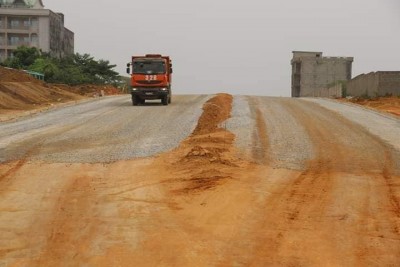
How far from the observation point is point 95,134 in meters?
17.4

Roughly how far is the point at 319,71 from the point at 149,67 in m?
50.4

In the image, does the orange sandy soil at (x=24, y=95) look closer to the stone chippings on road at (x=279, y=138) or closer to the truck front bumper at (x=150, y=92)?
the truck front bumper at (x=150, y=92)

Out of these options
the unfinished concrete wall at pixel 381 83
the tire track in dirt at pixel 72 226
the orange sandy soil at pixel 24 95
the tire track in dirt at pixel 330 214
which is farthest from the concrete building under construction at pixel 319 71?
the tire track in dirt at pixel 72 226

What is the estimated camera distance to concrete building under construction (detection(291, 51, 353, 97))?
74.0 metres

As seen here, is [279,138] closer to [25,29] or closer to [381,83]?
[381,83]

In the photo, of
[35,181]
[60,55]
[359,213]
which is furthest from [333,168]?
[60,55]

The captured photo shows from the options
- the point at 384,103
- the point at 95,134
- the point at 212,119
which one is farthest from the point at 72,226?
the point at 384,103

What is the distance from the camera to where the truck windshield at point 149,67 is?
94.1 ft

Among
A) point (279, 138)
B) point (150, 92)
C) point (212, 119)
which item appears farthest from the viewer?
point (150, 92)

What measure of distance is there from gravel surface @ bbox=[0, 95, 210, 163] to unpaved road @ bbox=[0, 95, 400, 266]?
78mm

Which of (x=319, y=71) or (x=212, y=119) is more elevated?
(x=319, y=71)

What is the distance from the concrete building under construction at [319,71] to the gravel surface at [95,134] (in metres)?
52.3

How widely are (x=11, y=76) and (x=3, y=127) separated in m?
19.5

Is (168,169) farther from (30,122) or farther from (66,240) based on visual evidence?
(30,122)
